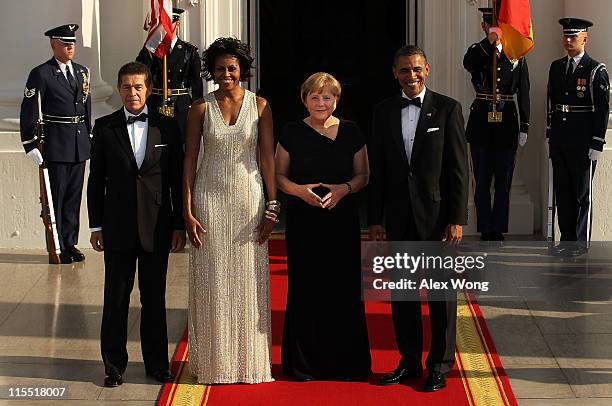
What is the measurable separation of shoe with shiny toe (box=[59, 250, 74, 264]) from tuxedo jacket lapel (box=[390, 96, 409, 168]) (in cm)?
417

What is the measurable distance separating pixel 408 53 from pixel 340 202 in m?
0.83

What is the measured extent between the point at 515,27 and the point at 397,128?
3.73 metres

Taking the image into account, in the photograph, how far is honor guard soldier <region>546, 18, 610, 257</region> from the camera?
10.1m

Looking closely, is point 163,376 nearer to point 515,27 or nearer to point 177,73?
point 177,73

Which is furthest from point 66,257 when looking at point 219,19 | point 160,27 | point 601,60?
point 601,60

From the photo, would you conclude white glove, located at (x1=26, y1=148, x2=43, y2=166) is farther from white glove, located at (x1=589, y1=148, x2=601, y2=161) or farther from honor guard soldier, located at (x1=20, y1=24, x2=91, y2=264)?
white glove, located at (x1=589, y1=148, x2=601, y2=161)

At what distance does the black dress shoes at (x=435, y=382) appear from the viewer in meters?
6.81

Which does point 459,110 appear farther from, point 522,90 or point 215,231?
point 522,90

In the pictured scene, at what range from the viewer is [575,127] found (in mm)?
10242

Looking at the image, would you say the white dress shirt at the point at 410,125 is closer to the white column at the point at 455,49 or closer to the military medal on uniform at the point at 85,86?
the military medal on uniform at the point at 85,86

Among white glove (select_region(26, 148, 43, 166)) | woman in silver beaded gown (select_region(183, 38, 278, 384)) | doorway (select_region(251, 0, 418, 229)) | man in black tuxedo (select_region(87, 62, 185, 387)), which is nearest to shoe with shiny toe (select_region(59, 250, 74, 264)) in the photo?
white glove (select_region(26, 148, 43, 166))

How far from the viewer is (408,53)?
6734 mm

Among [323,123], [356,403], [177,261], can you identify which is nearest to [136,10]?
[177,261]

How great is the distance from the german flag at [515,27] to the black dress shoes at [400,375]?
13.3ft
